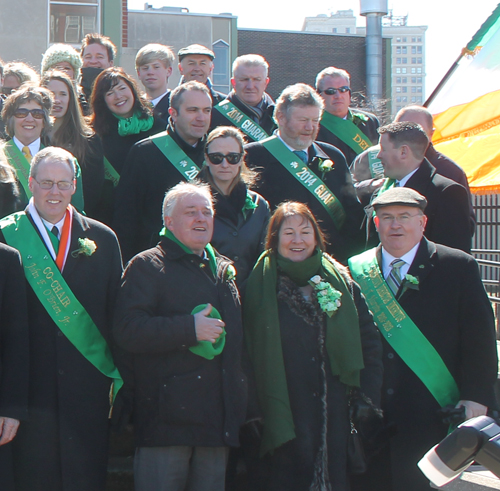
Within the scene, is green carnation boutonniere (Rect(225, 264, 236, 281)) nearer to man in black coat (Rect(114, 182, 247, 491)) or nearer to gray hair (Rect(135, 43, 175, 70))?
man in black coat (Rect(114, 182, 247, 491))

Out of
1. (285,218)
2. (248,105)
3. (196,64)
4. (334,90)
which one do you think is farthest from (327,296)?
(196,64)

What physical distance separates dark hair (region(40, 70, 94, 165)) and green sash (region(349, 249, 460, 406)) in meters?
1.98

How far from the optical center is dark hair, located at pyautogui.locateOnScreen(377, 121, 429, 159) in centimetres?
420

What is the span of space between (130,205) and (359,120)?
2.18 m

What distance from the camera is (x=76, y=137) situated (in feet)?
14.9

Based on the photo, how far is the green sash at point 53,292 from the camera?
130 inches

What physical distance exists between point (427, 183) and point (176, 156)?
150 cm

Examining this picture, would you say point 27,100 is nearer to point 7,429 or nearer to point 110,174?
point 110,174

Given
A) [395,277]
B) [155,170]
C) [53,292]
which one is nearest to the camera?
Answer: [53,292]

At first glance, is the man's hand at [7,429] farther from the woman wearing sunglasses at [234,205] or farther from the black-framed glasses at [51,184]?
the woman wearing sunglasses at [234,205]

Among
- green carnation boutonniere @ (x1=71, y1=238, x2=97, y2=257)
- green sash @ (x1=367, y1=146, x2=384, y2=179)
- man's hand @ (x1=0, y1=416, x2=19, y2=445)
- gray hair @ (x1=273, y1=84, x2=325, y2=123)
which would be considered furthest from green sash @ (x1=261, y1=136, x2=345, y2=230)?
man's hand @ (x1=0, y1=416, x2=19, y2=445)

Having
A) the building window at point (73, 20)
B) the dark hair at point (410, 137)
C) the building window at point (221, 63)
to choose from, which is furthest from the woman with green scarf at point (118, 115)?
the building window at point (221, 63)

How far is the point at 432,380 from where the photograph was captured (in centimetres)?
358

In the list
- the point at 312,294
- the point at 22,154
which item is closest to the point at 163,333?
the point at 312,294
